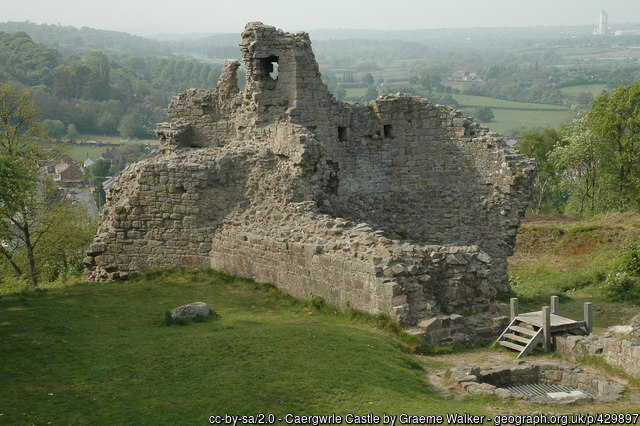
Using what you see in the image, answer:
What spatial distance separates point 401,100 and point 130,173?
367 inches

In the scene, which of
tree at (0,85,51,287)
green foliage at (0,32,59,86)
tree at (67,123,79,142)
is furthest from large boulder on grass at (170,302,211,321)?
green foliage at (0,32,59,86)

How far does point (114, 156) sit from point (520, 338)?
8745cm

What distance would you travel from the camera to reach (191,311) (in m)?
20.8

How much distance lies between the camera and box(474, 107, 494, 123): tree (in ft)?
513

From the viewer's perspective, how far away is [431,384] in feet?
56.1

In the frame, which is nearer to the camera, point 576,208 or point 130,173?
point 130,173

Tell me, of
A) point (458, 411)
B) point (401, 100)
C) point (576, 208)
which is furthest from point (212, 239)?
point (576, 208)

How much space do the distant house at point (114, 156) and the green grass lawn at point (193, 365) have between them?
78.6m

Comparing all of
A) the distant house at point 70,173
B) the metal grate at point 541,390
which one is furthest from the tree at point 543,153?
the metal grate at point 541,390

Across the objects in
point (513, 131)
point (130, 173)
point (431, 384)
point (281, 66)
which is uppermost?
point (281, 66)

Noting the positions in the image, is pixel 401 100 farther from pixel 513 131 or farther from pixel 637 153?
pixel 513 131

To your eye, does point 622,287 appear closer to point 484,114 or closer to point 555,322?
point 555,322

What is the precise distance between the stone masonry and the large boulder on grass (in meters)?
2.86

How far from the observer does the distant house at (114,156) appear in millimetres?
99231
